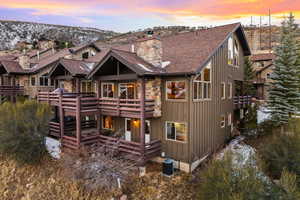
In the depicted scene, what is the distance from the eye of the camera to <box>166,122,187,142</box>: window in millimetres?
10703

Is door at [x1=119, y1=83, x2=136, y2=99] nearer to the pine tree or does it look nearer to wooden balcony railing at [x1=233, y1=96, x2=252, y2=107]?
wooden balcony railing at [x1=233, y1=96, x2=252, y2=107]

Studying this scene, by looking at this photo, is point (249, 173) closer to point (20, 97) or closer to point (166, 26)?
point (20, 97)

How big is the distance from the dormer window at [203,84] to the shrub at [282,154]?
416cm

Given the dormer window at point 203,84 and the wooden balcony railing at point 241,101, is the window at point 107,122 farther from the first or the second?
the wooden balcony railing at point 241,101

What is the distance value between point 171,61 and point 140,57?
1942 millimetres

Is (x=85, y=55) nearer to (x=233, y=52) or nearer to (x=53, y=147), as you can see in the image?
(x=53, y=147)

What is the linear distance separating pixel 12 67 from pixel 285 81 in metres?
23.8

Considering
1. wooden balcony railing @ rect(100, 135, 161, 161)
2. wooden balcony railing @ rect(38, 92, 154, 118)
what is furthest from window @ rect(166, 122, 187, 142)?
wooden balcony railing @ rect(38, 92, 154, 118)

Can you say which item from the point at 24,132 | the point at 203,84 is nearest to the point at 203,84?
the point at 203,84

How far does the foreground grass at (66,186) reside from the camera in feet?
30.2

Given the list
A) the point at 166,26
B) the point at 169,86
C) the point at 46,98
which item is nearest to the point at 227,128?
the point at 169,86

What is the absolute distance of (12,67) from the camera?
19469 millimetres

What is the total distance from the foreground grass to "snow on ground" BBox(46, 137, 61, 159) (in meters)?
1.09

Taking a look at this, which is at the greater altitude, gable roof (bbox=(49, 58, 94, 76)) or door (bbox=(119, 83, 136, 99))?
gable roof (bbox=(49, 58, 94, 76))
